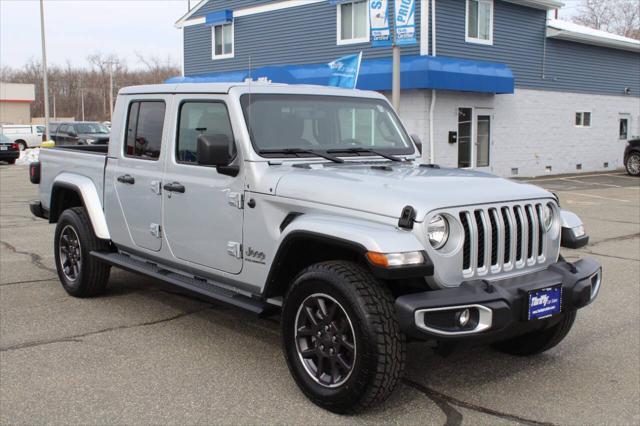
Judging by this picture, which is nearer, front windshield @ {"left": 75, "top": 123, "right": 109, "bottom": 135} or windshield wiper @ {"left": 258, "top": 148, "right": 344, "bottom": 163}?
windshield wiper @ {"left": 258, "top": 148, "right": 344, "bottom": 163}

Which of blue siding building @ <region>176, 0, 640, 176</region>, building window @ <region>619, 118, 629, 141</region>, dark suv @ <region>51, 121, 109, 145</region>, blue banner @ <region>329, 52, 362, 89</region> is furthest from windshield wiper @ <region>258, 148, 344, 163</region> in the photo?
dark suv @ <region>51, 121, 109, 145</region>

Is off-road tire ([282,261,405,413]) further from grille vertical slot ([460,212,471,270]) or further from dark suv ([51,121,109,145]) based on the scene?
dark suv ([51,121,109,145])

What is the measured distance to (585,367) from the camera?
4758 mm

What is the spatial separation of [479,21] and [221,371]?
1939 centimetres

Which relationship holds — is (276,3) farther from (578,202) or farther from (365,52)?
(578,202)

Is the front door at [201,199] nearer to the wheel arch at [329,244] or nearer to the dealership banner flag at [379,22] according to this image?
the wheel arch at [329,244]

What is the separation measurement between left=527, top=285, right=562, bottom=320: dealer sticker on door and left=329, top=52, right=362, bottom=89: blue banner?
11.6m

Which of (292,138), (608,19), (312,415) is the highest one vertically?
(608,19)

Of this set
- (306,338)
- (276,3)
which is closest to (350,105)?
(306,338)

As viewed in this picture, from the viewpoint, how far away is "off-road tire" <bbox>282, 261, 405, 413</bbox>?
3637 mm

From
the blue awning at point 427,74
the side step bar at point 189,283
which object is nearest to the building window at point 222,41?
the blue awning at point 427,74

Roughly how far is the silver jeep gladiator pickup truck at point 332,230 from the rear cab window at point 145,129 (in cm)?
2

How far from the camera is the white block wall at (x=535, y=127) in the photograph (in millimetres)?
20453

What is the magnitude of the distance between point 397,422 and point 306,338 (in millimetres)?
729
